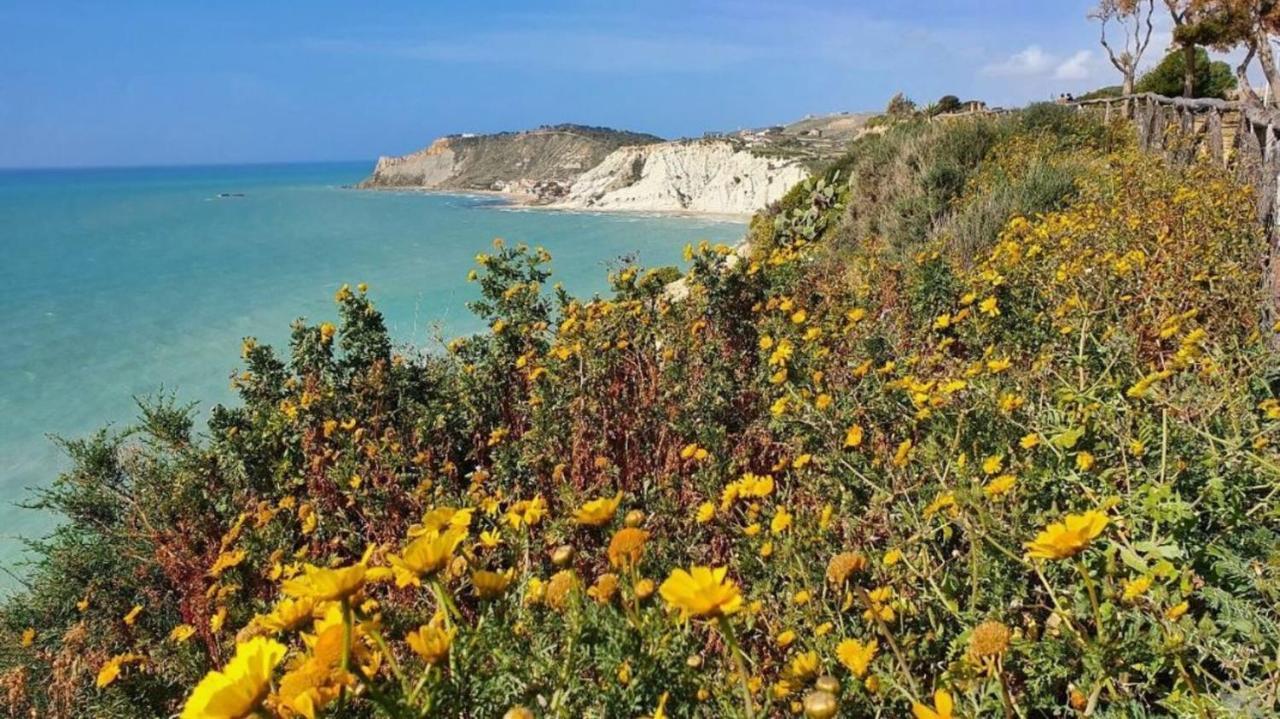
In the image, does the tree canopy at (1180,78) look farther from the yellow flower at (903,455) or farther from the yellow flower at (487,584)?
the yellow flower at (487,584)

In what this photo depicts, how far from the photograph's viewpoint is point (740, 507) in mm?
2875

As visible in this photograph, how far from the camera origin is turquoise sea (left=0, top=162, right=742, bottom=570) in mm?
13133

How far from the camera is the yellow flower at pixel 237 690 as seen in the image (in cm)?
100

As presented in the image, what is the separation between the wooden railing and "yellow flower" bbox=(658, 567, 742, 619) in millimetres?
3557

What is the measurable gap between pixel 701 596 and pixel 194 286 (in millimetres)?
29551

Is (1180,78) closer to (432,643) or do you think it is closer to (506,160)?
(432,643)

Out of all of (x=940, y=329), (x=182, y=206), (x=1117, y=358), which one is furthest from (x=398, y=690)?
(x=182, y=206)

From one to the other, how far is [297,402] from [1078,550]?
4.10 m

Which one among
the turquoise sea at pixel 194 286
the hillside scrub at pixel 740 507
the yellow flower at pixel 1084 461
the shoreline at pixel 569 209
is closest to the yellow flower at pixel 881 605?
the hillside scrub at pixel 740 507

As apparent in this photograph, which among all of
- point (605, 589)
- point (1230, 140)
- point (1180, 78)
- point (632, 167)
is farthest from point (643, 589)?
point (632, 167)

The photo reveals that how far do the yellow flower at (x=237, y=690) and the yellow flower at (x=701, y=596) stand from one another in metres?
0.57

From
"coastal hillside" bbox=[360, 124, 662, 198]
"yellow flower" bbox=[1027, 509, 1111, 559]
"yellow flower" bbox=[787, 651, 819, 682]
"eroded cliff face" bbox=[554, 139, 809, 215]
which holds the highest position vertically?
"coastal hillside" bbox=[360, 124, 662, 198]

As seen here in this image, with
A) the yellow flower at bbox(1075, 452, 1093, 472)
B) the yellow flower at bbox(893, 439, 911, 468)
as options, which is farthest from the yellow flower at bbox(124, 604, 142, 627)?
the yellow flower at bbox(1075, 452, 1093, 472)

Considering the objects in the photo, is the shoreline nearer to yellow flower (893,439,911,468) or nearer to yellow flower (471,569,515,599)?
yellow flower (893,439,911,468)
